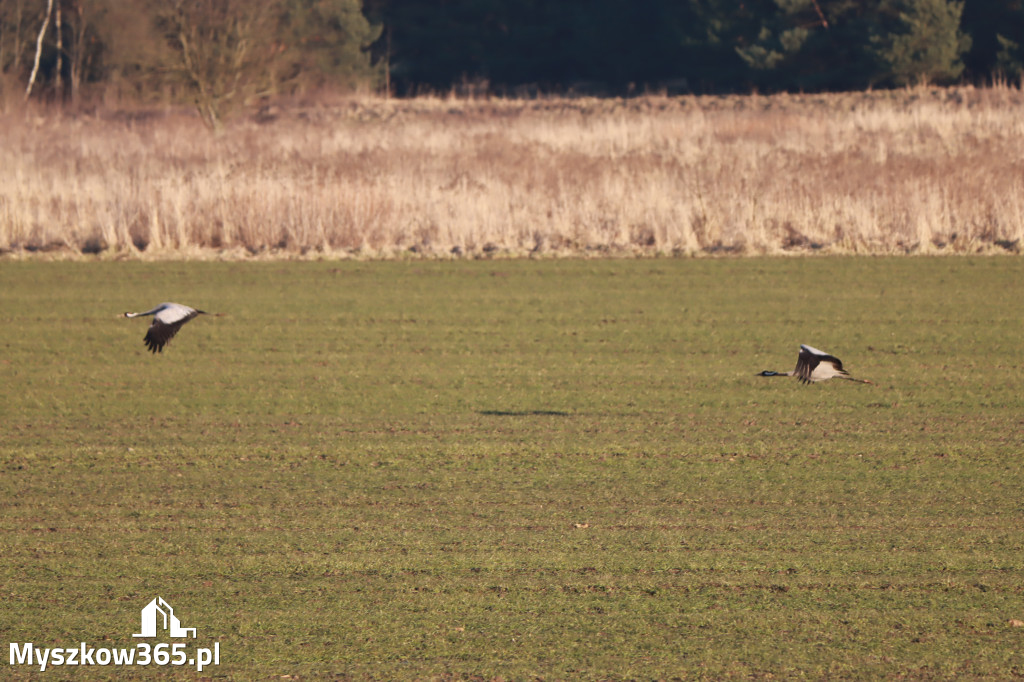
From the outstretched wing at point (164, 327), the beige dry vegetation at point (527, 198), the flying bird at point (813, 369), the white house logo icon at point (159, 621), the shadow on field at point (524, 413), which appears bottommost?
the white house logo icon at point (159, 621)

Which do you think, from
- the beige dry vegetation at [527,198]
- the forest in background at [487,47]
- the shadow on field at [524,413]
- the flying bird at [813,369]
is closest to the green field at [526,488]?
the shadow on field at [524,413]

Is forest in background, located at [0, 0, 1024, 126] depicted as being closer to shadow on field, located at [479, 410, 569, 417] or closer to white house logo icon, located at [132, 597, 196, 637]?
shadow on field, located at [479, 410, 569, 417]

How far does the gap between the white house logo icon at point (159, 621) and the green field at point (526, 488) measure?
6 cm

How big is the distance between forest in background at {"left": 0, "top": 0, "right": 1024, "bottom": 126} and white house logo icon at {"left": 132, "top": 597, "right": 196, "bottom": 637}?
2367 cm

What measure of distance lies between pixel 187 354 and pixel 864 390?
5.44 m

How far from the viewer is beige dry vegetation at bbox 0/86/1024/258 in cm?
1584

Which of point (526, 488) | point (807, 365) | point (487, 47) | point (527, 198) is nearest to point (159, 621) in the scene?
point (526, 488)

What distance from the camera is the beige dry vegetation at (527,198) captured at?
52.0 ft

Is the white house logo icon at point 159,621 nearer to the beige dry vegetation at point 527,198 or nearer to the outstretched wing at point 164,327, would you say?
the outstretched wing at point 164,327

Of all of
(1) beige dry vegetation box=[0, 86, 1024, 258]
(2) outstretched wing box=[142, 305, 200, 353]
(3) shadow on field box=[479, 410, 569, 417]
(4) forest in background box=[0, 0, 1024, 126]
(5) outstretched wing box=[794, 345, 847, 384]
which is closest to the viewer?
(5) outstretched wing box=[794, 345, 847, 384]

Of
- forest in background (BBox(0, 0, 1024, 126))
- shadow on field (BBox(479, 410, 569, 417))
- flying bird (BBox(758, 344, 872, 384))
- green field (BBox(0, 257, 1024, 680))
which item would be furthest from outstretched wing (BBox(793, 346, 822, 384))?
forest in background (BBox(0, 0, 1024, 126))

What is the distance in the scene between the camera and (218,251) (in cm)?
1581

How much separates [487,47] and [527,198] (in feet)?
121

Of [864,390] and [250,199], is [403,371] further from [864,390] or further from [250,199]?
[250,199]
